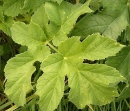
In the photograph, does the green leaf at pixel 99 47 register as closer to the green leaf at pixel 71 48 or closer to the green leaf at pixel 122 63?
the green leaf at pixel 71 48

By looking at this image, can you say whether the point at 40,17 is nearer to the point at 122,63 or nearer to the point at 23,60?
the point at 23,60

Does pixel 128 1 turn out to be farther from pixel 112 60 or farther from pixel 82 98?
pixel 82 98

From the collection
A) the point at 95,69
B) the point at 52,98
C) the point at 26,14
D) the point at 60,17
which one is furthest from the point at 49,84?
the point at 26,14

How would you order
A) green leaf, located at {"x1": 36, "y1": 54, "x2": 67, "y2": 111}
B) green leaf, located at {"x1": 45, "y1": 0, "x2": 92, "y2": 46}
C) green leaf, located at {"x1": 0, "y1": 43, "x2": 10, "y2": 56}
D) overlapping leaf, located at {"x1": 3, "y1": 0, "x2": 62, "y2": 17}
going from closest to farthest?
1. green leaf, located at {"x1": 36, "y1": 54, "x2": 67, "y2": 111}
2. green leaf, located at {"x1": 45, "y1": 0, "x2": 92, "y2": 46}
3. overlapping leaf, located at {"x1": 3, "y1": 0, "x2": 62, "y2": 17}
4. green leaf, located at {"x1": 0, "y1": 43, "x2": 10, "y2": 56}

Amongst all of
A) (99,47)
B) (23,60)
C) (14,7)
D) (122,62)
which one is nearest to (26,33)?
(23,60)

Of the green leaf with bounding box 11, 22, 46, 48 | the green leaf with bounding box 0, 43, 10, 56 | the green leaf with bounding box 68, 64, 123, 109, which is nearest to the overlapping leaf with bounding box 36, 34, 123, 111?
the green leaf with bounding box 68, 64, 123, 109

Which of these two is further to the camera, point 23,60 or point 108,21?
point 108,21

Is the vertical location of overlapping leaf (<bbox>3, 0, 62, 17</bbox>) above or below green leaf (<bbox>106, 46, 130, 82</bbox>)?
above

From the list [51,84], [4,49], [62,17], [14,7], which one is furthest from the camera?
[4,49]

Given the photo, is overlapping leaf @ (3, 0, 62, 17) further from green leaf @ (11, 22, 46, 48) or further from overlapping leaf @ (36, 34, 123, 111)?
overlapping leaf @ (36, 34, 123, 111)
